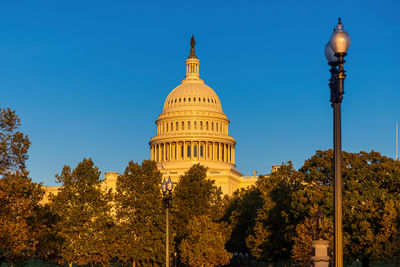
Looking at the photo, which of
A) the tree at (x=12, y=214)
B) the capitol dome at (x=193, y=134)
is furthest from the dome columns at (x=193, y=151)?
the tree at (x=12, y=214)

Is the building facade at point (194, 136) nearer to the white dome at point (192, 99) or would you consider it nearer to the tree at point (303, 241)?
the white dome at point (192, 99)

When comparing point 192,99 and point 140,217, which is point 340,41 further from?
point 192,99

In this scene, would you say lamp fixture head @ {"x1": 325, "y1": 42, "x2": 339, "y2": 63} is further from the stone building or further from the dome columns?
the dome columns

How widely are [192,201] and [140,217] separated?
471 inches

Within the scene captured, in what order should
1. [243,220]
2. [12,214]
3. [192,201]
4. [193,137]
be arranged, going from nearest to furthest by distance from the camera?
[12,214]
[192,201]
[243,220]
[193,137]

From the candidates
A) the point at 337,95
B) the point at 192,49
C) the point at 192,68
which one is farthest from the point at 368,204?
the point at 192,49

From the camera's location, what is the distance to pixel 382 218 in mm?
51656

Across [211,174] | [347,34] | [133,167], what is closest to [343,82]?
[347,34]

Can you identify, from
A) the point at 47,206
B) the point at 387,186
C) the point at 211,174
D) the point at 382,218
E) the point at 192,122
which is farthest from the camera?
the point at 192,122

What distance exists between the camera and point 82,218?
60.3 meters

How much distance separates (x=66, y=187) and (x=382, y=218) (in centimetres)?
2986

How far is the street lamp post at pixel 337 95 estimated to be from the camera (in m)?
16.0

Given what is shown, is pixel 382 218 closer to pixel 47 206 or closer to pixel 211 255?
pixel 211 255

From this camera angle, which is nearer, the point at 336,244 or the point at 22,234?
the point at 336,244
